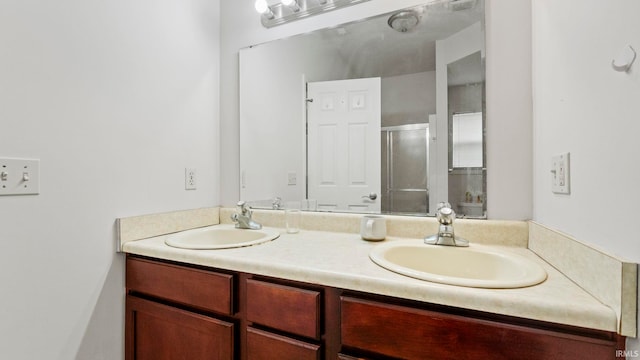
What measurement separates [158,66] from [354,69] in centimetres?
92

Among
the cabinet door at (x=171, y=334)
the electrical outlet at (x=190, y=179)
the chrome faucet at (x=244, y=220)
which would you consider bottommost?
the cabinet door at (x=171, y=334)

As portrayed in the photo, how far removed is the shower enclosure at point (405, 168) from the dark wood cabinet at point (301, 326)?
615mm

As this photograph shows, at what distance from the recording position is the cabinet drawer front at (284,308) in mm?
812

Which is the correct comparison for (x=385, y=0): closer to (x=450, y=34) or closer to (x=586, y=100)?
(x=450, y=34)

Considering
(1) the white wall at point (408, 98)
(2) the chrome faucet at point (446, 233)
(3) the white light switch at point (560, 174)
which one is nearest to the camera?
(3) the white light switch at point (560, 174)

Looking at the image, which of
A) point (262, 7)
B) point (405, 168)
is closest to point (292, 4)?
point (262, 7)

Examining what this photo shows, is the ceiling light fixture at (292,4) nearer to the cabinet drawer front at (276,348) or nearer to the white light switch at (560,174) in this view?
the white light switch at (560,174)

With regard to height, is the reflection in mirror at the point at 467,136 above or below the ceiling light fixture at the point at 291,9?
below

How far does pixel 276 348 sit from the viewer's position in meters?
0.86

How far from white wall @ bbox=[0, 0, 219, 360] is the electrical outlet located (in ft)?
0.10

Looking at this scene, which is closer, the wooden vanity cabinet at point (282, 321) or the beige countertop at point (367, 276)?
the beige countertop at point (367, 276)

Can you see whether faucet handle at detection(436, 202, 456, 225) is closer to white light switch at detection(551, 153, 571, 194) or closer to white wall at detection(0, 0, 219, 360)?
white light switch at detection(551, 153, 571, 194)

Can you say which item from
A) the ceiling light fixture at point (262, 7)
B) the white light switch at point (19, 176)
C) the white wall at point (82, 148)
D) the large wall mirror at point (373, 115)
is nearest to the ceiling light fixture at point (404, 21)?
the large wall mirror at point (373, 115)

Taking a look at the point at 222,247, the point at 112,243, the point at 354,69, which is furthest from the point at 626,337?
the point at 112,243
